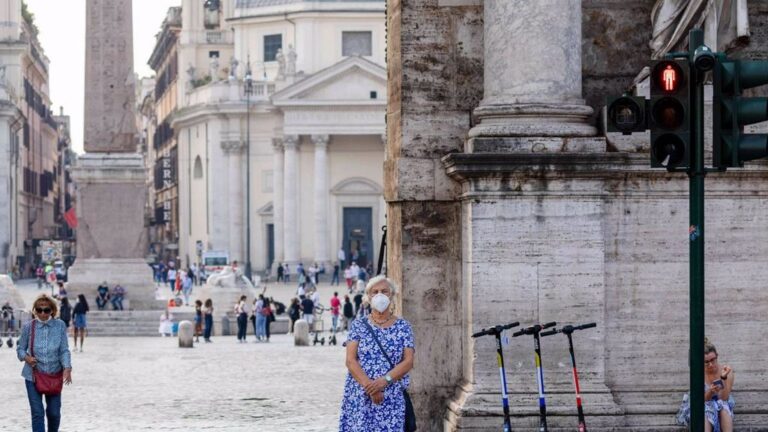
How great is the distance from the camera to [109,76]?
49.2m

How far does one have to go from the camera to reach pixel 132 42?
163 ft

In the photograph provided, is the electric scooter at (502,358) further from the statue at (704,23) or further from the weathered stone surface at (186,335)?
the weathered stone surface at (186,335)

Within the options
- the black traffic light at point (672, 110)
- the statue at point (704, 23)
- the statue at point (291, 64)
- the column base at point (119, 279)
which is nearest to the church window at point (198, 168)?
the statue at point (291, 64)

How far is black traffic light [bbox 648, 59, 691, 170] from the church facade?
398 centimetres

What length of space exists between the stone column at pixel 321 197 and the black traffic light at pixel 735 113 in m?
89.1

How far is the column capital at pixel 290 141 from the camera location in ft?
333

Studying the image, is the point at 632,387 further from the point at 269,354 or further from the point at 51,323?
the point at 269,354

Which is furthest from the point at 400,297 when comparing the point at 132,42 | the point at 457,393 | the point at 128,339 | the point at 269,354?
the point at 132,42

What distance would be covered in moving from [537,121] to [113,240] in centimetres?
3662

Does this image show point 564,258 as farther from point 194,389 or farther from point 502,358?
point 194,389

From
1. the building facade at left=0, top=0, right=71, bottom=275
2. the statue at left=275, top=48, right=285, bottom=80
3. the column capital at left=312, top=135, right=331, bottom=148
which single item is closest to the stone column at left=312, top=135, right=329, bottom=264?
the column capital at left=312, top=135, right=331, bottom=148

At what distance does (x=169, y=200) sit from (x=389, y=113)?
113 metres

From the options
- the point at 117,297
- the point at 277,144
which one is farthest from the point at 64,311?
the point at 277,144

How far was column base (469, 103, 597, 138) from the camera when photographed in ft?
51.5
